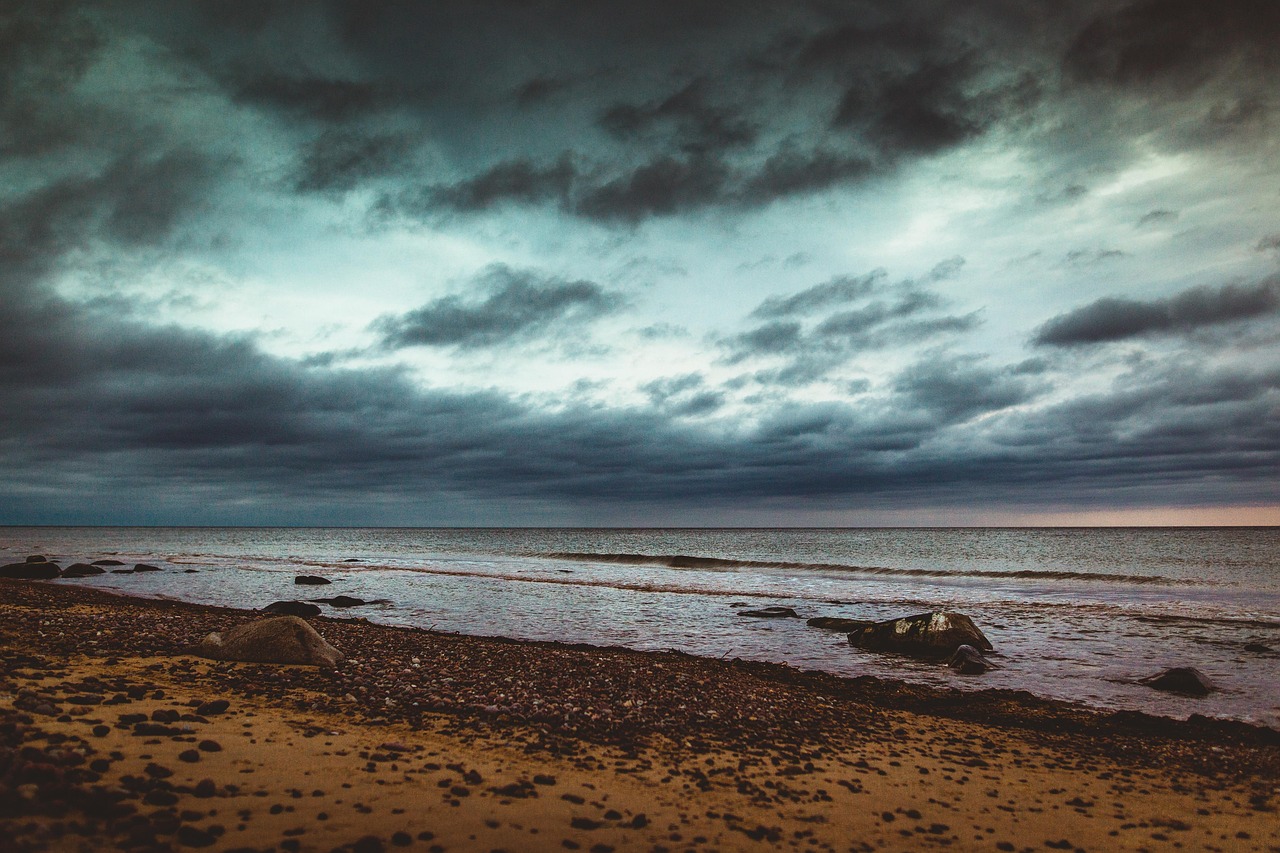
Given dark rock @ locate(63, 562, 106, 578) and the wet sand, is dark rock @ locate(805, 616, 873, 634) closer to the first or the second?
the wet sand

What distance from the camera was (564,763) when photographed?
8453 mm

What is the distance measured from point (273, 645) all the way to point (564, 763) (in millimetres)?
8243

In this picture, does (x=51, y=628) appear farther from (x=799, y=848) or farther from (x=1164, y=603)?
(x=1164, y=603)

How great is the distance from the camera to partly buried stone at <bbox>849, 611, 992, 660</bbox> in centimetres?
2050

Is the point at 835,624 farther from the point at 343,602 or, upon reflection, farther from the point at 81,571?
the point at 81,571

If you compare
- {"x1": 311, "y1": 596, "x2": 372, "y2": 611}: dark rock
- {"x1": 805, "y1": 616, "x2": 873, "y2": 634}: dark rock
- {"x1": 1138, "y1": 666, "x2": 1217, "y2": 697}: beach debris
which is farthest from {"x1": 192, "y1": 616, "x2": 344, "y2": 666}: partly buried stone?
{"x1": 1138, "y1": 666, "x2": 1217, "y2": 697}: beach debris

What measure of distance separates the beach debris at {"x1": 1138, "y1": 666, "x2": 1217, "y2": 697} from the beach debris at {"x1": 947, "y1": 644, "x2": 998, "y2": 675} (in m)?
3.73

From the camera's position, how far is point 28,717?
7535 mm

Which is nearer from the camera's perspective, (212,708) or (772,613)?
(212,708)

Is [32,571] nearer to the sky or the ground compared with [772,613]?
nearer to the ground

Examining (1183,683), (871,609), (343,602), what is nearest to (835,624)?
(871,609)

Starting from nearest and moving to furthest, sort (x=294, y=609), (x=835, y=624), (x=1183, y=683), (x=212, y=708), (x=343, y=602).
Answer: (x=212, y=708) → (x=1183, y=683) → (x=835, y=624) → (x=294, y=609) → (x=343, y=602)

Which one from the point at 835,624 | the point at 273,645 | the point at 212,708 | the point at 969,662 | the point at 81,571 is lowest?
the point at 81,571

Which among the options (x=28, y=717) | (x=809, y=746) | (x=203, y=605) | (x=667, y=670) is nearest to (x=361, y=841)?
(x=28, y=717)
